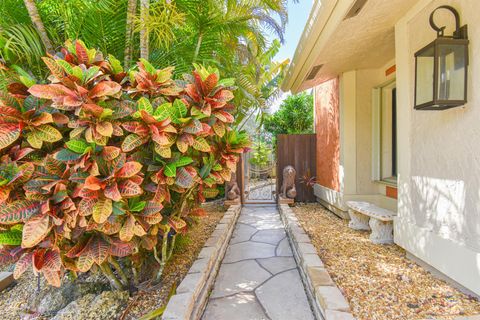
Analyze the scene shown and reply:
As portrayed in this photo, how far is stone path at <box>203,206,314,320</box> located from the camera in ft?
8.51

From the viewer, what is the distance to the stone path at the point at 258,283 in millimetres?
2594

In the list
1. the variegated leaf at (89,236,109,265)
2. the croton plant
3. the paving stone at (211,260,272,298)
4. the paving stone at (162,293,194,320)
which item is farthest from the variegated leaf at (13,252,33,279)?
the paving stone at (211,260,272,298)

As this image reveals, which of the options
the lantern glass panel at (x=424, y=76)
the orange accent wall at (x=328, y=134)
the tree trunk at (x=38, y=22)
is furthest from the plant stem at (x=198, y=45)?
the orange accent wall at (x=328, y=134)

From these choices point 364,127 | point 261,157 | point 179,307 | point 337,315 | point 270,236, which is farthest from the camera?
point 261,157

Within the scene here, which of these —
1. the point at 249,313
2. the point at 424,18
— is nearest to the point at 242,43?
the point at 424,18

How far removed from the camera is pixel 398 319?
2.20 meters

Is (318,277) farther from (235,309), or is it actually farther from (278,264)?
(278,264)

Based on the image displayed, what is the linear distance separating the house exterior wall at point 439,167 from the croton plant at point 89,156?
2246mm

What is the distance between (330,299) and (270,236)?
2587mm

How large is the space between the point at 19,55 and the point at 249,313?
3.47 m

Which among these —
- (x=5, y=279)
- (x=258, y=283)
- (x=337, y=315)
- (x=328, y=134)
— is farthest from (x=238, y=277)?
(x=328, y=134)

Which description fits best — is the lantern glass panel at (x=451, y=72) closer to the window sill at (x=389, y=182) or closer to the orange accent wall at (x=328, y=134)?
the window sill at (x=389, y=182)

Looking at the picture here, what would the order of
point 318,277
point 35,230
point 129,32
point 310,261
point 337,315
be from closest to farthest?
point 35,230
point 337,315
point 318,277
point 310,261
point 129,32

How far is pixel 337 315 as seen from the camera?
82.0 inches
